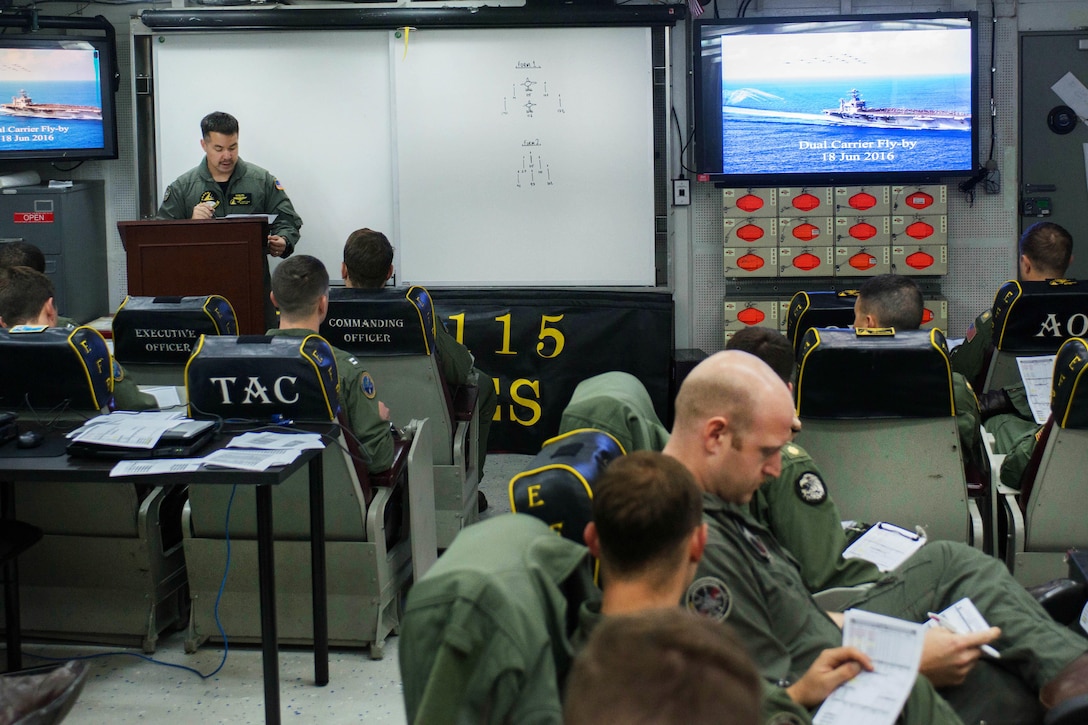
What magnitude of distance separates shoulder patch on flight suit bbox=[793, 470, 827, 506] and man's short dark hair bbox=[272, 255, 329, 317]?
178cm

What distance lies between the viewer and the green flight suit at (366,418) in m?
3.62

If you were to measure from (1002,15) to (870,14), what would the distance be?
88cm

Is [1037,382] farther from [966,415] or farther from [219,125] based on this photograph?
[219,125]

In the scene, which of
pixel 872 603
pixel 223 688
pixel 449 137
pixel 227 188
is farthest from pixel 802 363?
pixel 227 188

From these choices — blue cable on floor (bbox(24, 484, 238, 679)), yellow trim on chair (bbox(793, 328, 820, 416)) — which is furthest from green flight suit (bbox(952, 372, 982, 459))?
blue cable on floor (bbox(24, 484, 238, 679))

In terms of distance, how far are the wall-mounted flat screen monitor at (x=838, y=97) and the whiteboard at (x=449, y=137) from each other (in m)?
0.45

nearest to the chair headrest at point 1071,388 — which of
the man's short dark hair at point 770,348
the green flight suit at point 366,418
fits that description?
the man's short dark hair at point 770,348

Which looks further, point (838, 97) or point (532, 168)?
point (532, 168)

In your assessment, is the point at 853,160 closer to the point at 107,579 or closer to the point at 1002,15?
the point at 1002,15

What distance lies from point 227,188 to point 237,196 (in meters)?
0.09

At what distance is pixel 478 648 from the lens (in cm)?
149

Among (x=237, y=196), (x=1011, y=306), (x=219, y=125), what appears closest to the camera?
(x=1011, y=306)

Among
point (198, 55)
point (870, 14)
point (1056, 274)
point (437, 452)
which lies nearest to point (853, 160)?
point (870, 14)

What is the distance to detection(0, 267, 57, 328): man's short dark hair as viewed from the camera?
384cm
